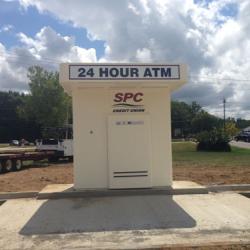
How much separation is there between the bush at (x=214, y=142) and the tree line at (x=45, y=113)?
12.4 meters

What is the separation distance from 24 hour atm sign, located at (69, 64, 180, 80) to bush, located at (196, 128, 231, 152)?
2906 cm

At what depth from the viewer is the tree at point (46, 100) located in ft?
160

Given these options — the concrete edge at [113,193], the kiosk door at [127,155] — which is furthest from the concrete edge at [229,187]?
the kiosk door at [127,155]

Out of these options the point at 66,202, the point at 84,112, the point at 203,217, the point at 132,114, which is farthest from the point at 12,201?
the point at 203,217

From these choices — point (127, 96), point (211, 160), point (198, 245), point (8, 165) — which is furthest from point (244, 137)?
point (198, 245)

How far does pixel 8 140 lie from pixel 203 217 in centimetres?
10312

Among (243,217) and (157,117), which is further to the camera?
(157,117)

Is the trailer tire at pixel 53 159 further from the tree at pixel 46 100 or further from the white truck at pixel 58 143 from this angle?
the tree at pixel 46 100

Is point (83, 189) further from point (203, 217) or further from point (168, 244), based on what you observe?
point (168, 244)

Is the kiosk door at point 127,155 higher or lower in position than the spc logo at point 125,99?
lower

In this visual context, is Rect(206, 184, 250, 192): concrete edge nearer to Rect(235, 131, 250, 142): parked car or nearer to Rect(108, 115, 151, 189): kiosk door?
Rect(108, 115, 151, 189): kiosk door

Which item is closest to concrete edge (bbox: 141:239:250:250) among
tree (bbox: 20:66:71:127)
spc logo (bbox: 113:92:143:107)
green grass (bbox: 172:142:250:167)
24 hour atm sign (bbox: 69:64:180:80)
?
24 hour atm sign (bbox: 69:64:180:80)

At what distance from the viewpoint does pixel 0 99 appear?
375 ft

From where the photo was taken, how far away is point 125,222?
9031 millimetres
